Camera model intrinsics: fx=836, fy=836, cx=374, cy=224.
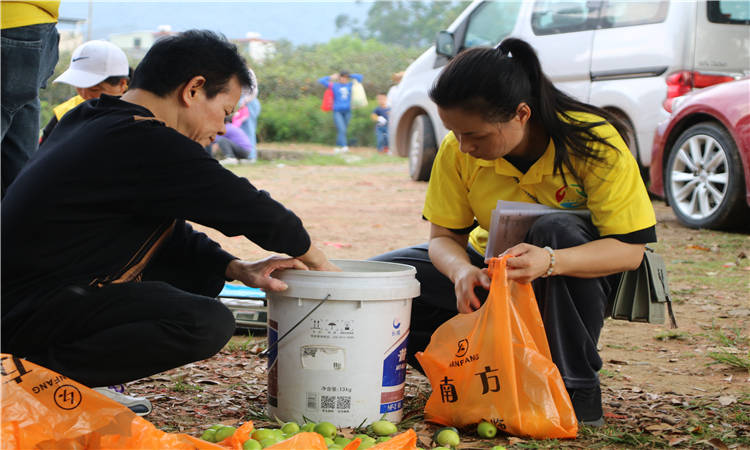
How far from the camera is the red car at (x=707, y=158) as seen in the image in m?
6.22

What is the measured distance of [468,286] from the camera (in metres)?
2.72

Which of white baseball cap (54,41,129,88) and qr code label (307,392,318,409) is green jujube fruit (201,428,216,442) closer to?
qr code label (307,392,318,409)

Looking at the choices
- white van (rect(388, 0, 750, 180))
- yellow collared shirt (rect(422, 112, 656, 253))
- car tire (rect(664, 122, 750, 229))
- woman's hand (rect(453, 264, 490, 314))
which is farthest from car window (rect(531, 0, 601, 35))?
woman's hand (rect(453, 264, 490, 314))

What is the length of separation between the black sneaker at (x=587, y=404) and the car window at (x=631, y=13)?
550cm

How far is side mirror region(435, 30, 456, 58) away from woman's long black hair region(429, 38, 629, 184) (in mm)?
6424

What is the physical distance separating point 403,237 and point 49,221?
4.72m

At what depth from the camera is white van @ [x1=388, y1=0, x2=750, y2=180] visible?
23.7 feet

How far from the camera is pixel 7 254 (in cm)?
239

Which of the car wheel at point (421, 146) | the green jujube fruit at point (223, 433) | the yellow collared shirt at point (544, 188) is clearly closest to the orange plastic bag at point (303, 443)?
the green jujube fruit at point (223, 433)

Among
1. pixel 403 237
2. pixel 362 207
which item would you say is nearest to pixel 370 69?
pixel 362 207

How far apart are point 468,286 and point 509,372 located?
329 millimetres

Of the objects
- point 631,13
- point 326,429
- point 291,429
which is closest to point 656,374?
point 326,429

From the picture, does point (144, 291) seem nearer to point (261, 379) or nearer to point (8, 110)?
point (261, 379)

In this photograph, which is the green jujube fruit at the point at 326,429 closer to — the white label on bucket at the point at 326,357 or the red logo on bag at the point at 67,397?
the white label on bucket at the point at 326,357
